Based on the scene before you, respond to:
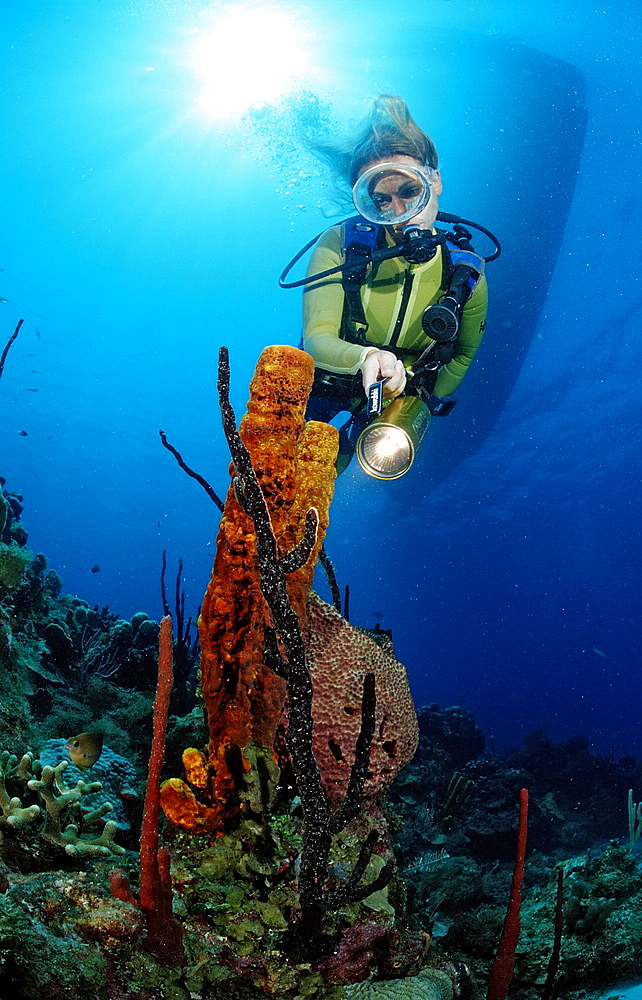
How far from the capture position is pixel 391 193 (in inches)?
220

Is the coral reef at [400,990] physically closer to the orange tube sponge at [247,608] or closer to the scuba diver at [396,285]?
the orange tube sponge at [247,608]

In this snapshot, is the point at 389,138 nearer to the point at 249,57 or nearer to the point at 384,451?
the point at 384,451

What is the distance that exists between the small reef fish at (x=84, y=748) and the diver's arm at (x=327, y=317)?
10.9 ft

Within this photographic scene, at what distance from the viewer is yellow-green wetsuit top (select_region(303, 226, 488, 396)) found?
530cm

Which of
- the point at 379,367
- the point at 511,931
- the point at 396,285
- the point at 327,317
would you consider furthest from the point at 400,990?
the point at 396,285

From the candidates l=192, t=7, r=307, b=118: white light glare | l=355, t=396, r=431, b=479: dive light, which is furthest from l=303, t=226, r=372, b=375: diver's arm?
l=192, t=7, r=307, b=118: white light glare

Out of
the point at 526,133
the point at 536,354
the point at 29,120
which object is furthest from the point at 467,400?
the point at 29,120

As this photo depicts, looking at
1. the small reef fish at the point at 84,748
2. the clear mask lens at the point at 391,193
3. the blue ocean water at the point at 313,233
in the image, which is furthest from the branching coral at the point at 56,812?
the blue ocean water at the point at 313,233

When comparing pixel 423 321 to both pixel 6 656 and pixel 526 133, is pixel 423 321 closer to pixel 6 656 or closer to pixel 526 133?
pixel 6 656

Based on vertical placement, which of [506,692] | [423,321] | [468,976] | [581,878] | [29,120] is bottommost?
[468,976]

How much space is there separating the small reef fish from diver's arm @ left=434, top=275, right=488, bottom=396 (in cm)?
512

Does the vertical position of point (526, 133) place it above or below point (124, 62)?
below

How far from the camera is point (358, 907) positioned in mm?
1938

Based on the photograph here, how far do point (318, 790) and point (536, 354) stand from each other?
27.1 m
